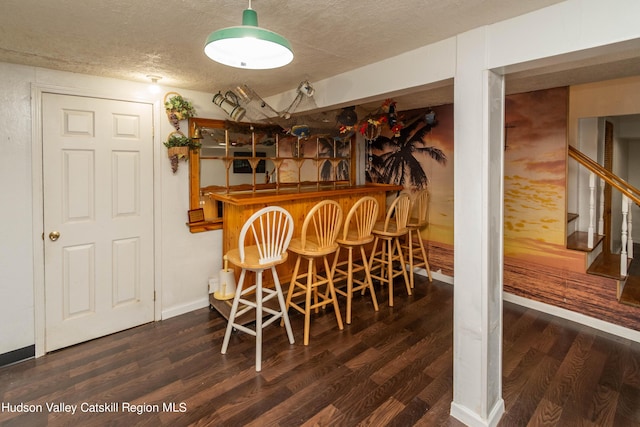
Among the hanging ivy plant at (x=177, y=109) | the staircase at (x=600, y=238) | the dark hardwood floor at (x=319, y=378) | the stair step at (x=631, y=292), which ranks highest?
the hanging ivy plant at (x=177, y=109)

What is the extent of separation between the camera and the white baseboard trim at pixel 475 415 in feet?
5.88

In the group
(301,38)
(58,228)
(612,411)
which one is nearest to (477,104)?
(301,38)

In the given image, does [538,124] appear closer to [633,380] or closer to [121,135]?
[633,380]

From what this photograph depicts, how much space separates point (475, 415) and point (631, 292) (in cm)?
220

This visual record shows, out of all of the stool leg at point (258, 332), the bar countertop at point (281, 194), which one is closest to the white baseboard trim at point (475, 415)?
the stool leg at point (258, 332)

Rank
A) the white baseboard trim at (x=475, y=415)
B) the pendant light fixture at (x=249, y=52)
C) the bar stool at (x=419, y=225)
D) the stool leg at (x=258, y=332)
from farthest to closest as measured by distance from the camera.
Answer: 1. the bar stool at (x=419, y=225)
2. the stool leg at (x=258, y=332)
3. the white baseboard trim at (x=475, y=415)
4. the pendant light fixture at (x=249, y=52)

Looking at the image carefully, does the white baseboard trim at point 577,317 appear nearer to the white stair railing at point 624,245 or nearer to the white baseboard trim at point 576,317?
the white baseboard trim at point 576,317

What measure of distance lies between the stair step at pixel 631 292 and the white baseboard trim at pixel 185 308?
3.76 metres

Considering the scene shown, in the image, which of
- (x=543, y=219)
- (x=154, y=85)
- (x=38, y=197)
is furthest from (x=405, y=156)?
(x=38, y=197)

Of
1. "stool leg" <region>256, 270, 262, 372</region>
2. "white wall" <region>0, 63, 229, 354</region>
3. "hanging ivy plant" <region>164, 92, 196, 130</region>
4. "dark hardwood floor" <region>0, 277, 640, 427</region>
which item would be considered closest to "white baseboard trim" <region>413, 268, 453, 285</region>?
"dark hardwood floor" <region>0, 277, 640, 427</region>

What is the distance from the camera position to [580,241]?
10.6 feet

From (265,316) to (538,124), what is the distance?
323 centimetres

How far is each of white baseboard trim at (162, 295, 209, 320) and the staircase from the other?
11.7 ft

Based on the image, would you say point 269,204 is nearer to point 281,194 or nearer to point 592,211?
point 281,194
